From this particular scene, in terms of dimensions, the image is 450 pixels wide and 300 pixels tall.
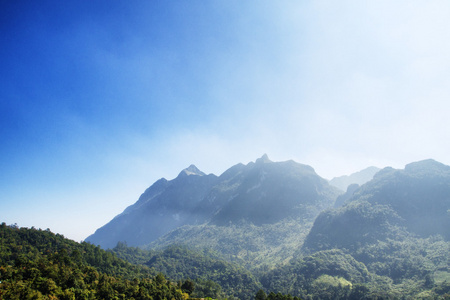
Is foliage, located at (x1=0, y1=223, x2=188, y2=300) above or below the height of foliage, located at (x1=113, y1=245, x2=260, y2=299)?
above

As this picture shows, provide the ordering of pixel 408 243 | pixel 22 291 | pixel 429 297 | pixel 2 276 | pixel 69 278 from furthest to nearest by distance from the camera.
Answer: pixel 408 243 < pixel 429 297 < pixel 69 278 < pixel 2 276 < pixel 22 291

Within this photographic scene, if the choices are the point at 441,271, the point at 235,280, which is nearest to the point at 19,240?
the point at 235,280

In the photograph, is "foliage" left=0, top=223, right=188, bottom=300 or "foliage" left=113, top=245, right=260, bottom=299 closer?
"foliage" left=0, top=223, right=188, bottom=300

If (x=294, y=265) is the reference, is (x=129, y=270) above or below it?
above

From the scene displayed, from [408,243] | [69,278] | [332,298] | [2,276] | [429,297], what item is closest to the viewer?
[2,276]

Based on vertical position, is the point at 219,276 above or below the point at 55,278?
below

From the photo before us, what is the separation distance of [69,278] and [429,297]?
166618mm

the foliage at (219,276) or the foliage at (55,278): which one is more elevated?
the foliage at (55,278)

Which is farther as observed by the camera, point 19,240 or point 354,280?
point 354,280

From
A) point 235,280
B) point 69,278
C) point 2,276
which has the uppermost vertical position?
point 2,276

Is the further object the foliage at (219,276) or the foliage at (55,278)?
the foliage at (219,276)

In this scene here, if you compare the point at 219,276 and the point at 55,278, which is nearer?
the point at 55,278

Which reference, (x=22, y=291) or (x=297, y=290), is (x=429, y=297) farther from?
(x=22, y=291)

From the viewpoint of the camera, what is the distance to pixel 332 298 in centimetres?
13500
